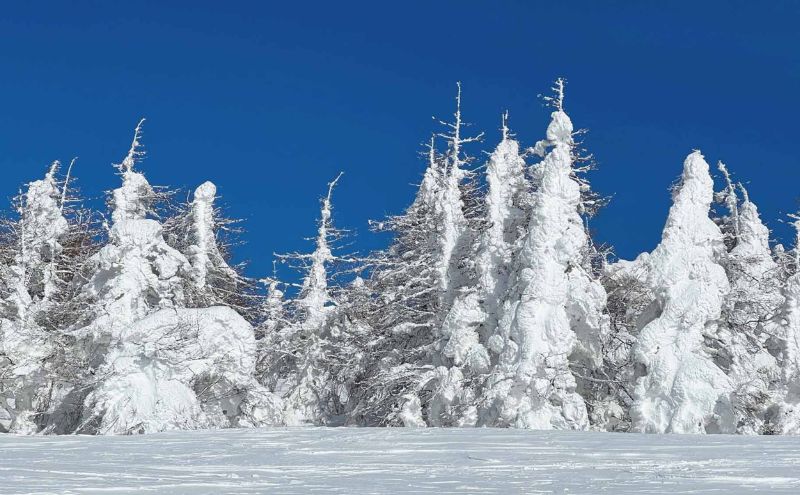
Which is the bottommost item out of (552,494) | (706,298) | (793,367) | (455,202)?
(552,494)

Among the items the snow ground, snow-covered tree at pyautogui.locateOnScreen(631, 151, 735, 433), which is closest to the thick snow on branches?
snow-covered tree at pyautogui.locateOnScreen(631, 151, 735, 433)

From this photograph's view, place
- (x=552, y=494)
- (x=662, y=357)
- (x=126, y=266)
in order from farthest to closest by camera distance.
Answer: (x=126, y=266) < (x=662, y=357) < (x=552, y=494)

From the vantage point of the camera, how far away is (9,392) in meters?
22.0

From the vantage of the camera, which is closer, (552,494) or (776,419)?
(552,494)

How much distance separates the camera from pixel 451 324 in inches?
851

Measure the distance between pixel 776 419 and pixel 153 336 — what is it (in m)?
13.9

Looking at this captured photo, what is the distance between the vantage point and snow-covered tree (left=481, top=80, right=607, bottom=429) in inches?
767

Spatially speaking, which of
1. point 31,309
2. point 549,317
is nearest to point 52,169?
point 31,309

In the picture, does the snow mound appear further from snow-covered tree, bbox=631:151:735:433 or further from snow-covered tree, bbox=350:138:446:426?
snow-covered tree, bbox=631:151:735:433

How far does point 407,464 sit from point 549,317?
13.5 m

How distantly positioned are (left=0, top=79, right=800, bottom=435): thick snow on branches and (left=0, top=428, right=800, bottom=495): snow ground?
9414 millimetres

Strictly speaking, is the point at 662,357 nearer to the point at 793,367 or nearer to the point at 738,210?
the point at 793,367

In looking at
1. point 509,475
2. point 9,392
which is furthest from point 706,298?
point 9,392

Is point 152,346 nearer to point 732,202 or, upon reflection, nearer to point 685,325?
point 685,325
